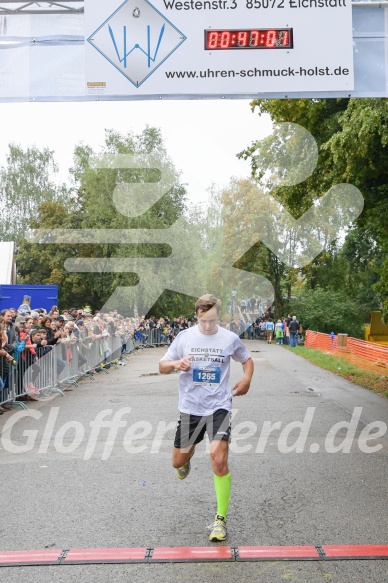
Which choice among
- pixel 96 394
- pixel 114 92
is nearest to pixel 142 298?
pixel 96 394

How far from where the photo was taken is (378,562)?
16.4 ft

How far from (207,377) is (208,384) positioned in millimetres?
53

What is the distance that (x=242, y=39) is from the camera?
8828mm

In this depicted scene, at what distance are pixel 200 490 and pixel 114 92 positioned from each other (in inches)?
178

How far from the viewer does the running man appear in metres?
5.89

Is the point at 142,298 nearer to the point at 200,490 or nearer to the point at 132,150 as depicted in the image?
the point at 132,150

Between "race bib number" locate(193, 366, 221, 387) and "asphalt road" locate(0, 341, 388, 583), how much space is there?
3.45ft

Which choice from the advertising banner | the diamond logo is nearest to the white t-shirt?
the advertising banner

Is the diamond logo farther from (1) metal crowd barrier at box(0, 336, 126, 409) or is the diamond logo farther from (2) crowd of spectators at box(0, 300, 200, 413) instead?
(1) metal crowd barrier at box(0, 336, 126, 409)

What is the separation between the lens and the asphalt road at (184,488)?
4.93m

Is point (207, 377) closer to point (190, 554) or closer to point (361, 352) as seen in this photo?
point (190, 554)

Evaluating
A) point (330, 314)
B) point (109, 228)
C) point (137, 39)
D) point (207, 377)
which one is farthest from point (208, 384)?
point (109, 228)

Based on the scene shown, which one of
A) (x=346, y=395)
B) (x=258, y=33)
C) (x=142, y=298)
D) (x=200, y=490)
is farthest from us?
(x=142, y=298)

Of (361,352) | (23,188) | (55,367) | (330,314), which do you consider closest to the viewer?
(55,367)
